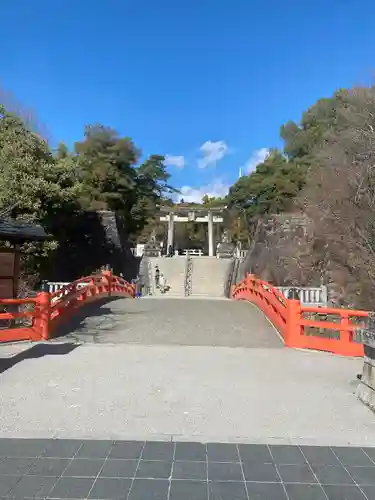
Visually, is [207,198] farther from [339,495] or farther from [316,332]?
[339,495]

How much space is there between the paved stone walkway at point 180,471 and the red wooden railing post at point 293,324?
208 inches

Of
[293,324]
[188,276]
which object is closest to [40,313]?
[293,324]

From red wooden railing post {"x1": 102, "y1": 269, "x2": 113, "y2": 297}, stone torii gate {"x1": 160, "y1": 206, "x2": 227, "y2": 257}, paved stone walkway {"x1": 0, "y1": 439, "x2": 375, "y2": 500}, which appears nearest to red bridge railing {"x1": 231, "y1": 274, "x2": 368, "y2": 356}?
paved stone walkway {"x1": 0, "y1": 439, "x2": 375, "y2": 500}

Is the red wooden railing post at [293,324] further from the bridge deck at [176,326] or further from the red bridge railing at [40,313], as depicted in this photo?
the red bridge railing at [40,313]

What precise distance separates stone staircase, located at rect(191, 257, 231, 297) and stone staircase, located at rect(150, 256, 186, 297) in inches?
38.5

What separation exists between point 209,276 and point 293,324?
87.6 feet

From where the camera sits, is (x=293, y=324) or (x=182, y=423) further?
(x=293, y=324)

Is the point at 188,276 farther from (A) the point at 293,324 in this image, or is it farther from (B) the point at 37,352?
(B) the point at 37,352

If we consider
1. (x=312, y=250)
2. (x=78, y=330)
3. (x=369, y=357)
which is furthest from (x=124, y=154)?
(x=369, y=357)

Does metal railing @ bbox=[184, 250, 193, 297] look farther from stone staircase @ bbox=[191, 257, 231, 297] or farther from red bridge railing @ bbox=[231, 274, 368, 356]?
red bridge railing @ bbox=[231, 274, 368, 356]

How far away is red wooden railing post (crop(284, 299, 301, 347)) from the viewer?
8.91m

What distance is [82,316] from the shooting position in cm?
1205

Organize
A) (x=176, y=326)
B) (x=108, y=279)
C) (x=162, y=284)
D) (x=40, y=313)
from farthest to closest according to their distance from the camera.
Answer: (x=162, y=284) < (x=108, y=279) < (x=176, y=326) < (x=40, y=313)

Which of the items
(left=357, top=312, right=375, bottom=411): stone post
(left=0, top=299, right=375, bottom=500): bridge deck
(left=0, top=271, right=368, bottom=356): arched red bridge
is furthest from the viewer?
(left=0, top=271, right=368, bottom=356): arched red bridge
